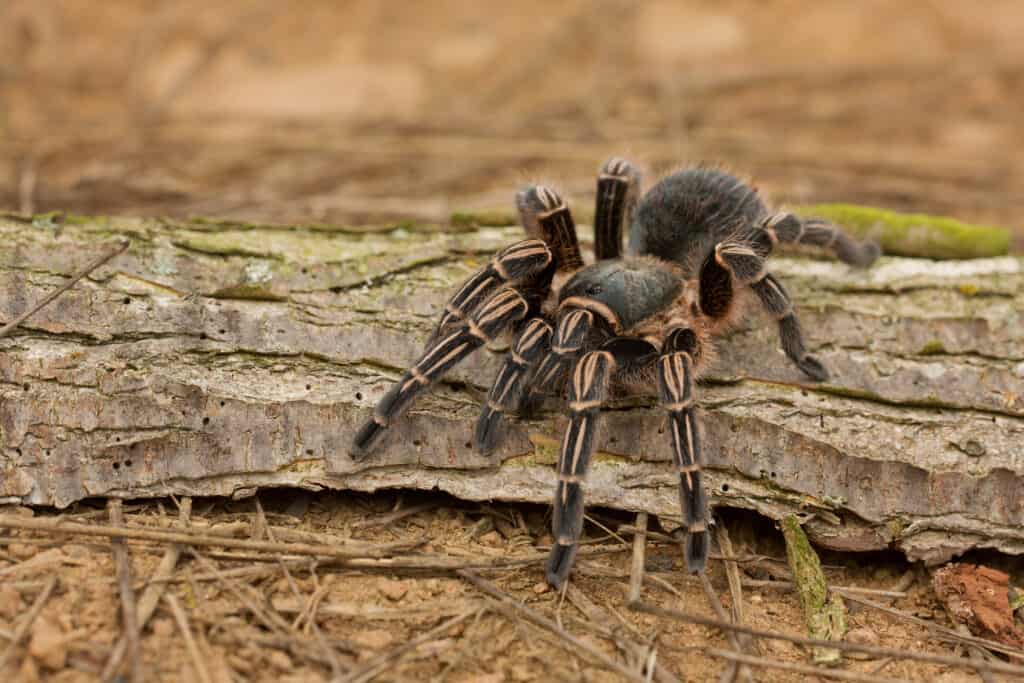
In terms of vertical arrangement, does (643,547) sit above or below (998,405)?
below

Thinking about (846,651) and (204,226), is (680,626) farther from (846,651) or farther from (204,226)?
(204,226)

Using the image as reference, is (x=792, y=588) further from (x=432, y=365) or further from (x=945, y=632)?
(x=432, y=365)

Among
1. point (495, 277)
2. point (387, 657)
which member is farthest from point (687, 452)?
point (387, 657)

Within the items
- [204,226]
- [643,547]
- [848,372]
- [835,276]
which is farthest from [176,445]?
[835,276]

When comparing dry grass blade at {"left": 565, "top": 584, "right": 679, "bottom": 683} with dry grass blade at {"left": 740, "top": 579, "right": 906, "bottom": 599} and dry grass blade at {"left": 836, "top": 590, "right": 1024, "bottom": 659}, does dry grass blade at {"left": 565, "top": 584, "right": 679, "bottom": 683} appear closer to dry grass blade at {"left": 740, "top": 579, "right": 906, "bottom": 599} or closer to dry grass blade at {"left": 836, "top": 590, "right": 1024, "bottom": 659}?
dry grass blade at {"left": 740, "top": 579, "right": 906, "bottom": 599}

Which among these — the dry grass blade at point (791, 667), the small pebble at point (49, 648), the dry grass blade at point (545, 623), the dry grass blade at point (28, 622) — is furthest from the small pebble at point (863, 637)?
the dry grass blade at point (28, 622)

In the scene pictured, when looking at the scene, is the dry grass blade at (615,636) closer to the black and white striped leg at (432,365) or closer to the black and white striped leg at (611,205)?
the black and white striped leg at (432,365)

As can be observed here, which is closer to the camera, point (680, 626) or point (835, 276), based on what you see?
point (680, 626)
